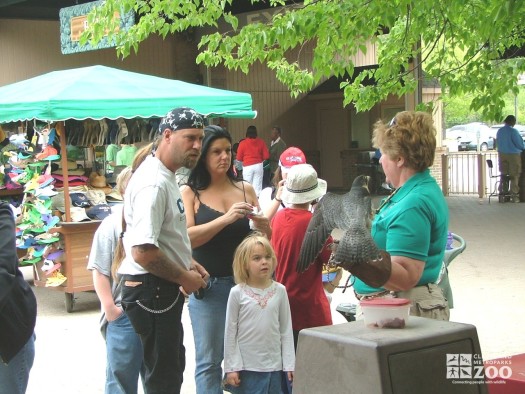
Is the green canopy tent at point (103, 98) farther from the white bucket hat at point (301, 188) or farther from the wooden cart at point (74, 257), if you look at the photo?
the white bucket hat at point (301, 188)

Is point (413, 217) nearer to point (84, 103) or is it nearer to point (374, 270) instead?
point (374, 270)

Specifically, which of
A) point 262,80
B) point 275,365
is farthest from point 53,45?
point 275,365

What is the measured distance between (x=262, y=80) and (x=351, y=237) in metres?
22.1

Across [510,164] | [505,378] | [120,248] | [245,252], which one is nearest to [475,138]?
[510,164]

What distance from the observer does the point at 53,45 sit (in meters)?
20.5

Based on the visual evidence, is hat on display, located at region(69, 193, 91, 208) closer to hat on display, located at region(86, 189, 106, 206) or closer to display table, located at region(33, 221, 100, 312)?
hat on display, located at region(86, 189, 106, 206)

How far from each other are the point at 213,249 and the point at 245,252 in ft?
0.68

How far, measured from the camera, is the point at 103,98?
30.0 feet

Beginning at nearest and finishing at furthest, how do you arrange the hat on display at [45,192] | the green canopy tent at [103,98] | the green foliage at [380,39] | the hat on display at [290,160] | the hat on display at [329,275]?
1. the green foliage at [380,39]
2. the hat on display at [329,275]
3. the hat on display at [290,160]
4. the green canopy tent at [103,98]
5. the hat on display at [45,192]

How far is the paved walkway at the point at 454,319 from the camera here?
259 inches

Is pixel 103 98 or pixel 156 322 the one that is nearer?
pixel 156 322

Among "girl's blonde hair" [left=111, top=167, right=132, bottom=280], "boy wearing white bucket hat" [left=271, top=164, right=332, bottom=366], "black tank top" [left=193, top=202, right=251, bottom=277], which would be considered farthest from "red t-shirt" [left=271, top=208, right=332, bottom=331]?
"girl's blonde hair" [left=111, top=167, right=132, bottom=280]

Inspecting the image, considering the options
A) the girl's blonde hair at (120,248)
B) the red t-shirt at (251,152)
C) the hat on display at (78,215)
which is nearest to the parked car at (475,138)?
the red t-shirt at (251,152)

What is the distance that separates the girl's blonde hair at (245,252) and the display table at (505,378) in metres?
1.37
